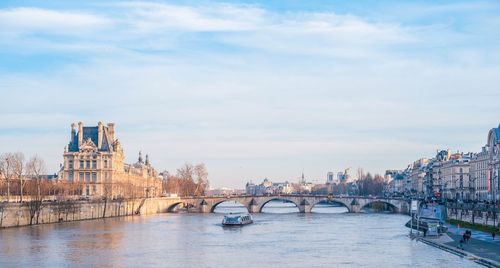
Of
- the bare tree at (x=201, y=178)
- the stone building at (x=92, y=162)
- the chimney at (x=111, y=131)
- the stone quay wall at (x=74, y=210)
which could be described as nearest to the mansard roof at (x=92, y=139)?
the stone building at (x=92, y=162)

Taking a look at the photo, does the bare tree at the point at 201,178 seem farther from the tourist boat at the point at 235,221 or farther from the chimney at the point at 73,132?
the tourist boat at the point at 235,221

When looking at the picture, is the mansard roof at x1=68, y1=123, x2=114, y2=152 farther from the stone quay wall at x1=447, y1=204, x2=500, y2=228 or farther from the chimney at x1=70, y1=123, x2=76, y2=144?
the stone quay wall at x1=447, y1=204, x2=500, y2=228

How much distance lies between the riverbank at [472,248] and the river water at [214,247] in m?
0.78

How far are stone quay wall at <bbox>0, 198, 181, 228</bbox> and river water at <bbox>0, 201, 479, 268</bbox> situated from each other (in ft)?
8.64

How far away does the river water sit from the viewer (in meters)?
54.5

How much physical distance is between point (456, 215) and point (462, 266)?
43977 mm

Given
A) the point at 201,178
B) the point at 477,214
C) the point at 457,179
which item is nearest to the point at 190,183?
the point at 201,178

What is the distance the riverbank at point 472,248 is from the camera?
5112 centimetres

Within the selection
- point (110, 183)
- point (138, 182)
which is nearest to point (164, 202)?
point (110, 183)

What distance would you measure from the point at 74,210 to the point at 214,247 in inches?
1590

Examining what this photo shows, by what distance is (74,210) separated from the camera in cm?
10256

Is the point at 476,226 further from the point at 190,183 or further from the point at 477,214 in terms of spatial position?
the point at 190,183

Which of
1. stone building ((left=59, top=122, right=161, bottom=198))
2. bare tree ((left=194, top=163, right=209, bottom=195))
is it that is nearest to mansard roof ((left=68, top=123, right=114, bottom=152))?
stone building ((left=59, top=122, right=161, bottom=198))

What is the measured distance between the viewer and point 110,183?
137750 mm
